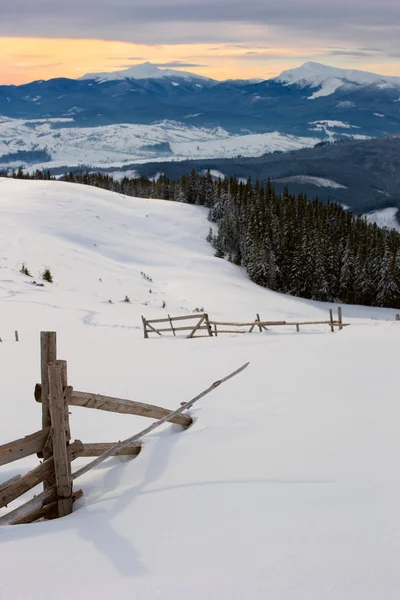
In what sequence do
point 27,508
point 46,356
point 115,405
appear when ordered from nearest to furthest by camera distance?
point 27,508, point 46,356, point 115,405

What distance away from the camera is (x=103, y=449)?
693 cm

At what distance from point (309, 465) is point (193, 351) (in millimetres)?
11860

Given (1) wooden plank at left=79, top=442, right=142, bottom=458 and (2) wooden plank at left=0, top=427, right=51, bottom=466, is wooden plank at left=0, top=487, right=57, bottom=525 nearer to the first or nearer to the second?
(2) wooden plank at left=0, top=427, right=51, bottom=466

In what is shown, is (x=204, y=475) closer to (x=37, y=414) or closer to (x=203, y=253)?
(x=37, y=414)

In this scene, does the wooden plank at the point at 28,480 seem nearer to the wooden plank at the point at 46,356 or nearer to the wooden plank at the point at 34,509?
the wooden plank at the point at 34,509

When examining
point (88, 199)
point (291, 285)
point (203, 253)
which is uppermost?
point (88, 199)

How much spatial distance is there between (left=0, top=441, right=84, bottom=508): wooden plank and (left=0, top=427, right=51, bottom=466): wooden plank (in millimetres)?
192

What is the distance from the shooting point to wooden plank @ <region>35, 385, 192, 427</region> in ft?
20.6

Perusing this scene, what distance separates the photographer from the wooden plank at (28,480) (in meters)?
5.67

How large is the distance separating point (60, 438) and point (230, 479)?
1929 mm

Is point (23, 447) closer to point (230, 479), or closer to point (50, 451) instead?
point (50, 451)

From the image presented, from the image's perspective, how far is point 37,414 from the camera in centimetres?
1033

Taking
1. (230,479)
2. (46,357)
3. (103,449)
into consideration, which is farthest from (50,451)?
(230,479)

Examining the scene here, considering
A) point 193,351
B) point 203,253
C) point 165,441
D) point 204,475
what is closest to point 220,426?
point 165,441
